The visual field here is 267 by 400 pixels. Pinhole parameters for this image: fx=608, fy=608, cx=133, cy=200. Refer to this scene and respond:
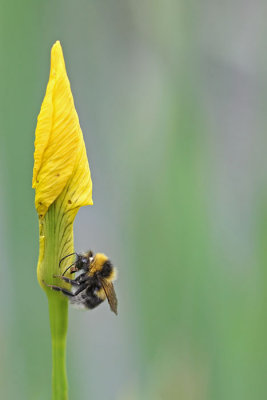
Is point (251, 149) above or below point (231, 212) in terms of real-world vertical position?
above

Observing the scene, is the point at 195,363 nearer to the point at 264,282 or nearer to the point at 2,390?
the point at 264,282

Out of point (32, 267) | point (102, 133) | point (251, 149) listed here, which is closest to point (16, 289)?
point (32, 267)

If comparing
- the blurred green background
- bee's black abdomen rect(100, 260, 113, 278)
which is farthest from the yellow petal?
the blurred green background

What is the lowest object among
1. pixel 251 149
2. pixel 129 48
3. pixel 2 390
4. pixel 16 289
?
pixel 2 390

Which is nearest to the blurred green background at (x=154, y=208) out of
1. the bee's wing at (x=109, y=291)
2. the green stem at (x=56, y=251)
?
the bee's wing at (x=109, y=291)

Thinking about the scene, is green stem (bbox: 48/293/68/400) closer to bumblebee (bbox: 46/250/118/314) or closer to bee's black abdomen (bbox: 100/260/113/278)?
bumblebee (bbox: 46/250/118/314)

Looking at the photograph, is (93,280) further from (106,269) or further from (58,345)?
(58,345)

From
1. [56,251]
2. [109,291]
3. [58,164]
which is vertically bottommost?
[109,291]

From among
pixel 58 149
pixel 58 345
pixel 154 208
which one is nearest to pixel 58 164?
pixel 58 149
